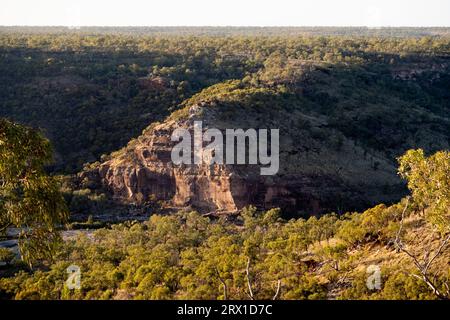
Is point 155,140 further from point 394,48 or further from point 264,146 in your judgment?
point 394,48

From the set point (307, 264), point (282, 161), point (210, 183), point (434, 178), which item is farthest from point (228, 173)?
point (434, 178)

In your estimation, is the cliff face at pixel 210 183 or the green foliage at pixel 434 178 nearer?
the green foliage at pixel 434 178

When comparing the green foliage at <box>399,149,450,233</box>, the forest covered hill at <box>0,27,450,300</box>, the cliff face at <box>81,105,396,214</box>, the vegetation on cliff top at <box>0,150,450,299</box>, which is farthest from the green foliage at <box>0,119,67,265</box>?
the cliff face at <box>81,105,396,214</box>

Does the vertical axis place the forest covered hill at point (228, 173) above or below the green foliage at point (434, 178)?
below

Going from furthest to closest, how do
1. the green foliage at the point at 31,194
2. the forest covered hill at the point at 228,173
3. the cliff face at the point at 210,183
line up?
1. the cliff face at the point at 210,183
2. the forest covered hill at the point at 228,173
3. the green foliage at the point at 31,194

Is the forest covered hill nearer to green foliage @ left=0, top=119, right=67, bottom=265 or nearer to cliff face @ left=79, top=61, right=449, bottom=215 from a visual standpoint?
green foliage @ left=0, top=119, right=67, bottom=265

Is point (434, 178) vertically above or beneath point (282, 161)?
above

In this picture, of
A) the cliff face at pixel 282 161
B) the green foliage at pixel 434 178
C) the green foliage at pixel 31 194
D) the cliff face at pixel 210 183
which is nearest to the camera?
the green foliage at pixel 31 194

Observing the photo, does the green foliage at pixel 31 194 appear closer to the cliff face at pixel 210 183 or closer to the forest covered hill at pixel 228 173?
the forest covered hill at pixel 228 173

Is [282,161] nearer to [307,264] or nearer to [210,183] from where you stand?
[210,183]

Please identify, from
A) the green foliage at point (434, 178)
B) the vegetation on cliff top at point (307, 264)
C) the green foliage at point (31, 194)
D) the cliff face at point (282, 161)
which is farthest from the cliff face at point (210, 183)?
the green foliage at point (31, 194)

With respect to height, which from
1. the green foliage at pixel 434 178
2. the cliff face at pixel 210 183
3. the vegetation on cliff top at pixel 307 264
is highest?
the green foliage at pixel 434 178
